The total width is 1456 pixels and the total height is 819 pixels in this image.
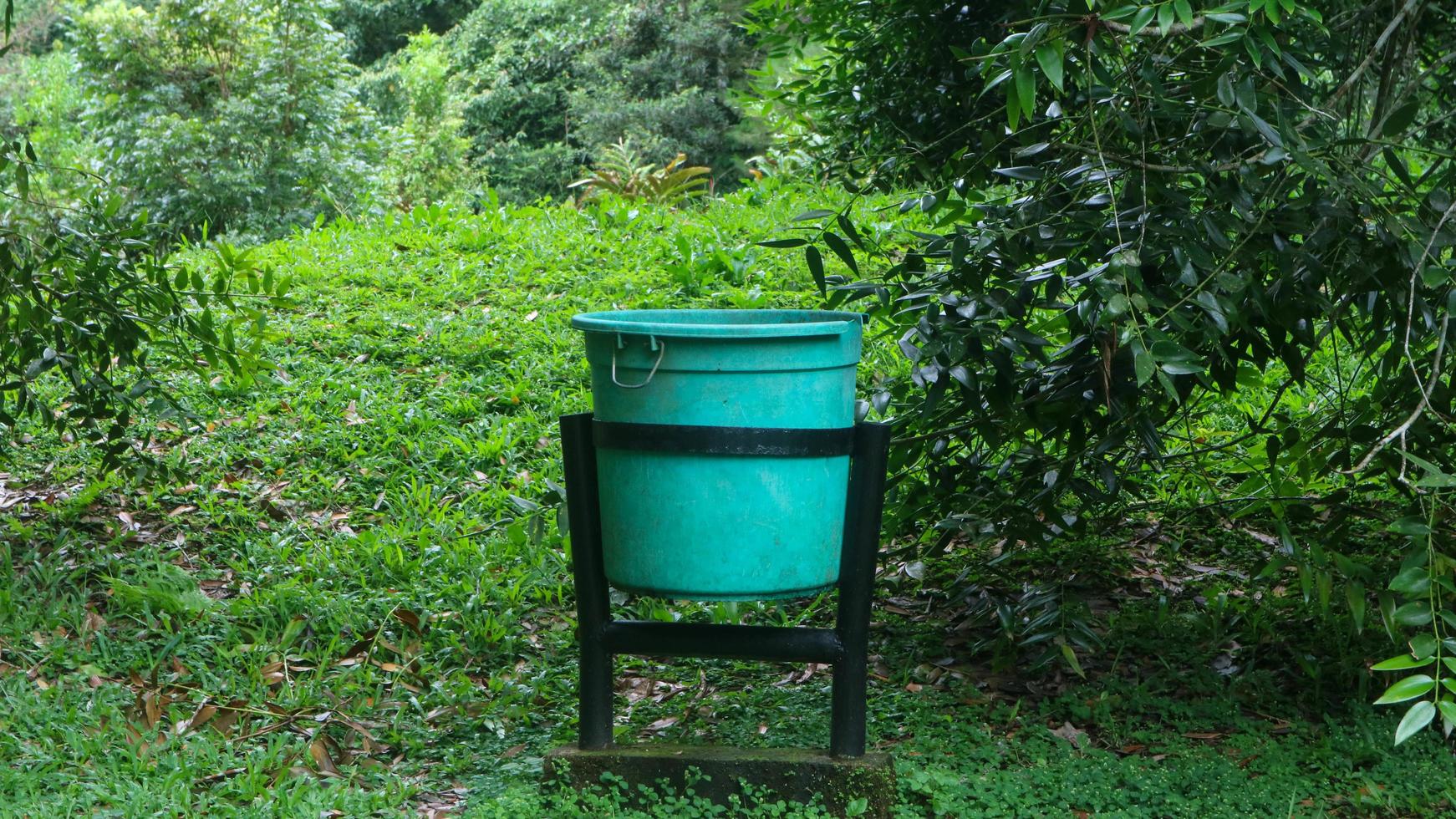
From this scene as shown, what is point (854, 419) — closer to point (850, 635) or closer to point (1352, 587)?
point (850, 635)

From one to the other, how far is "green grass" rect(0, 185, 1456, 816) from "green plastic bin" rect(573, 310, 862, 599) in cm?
52

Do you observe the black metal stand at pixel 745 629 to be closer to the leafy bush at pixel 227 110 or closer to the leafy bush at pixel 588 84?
the leafy bush at pixel 227 110

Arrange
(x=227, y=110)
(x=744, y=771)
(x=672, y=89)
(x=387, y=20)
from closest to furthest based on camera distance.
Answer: (x=744, y=771), (x=227, y=110), (x=672, y=89), (x=387, y=20)

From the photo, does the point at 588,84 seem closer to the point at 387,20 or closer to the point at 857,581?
the point at 387,20

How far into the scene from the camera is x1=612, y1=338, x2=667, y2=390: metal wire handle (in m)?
2.68

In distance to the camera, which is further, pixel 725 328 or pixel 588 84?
pixel 588 84

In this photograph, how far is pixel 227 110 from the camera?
1180cm

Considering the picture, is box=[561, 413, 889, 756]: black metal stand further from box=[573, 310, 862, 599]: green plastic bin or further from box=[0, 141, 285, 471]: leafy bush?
box=[0, 141, 285, 471]: leafy bush

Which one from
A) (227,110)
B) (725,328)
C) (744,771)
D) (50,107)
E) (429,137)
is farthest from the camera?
(50,107)

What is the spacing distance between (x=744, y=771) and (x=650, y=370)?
92 cm

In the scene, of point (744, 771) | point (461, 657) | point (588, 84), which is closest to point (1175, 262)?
point (744, 771)

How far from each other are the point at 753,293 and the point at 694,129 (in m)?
13.6

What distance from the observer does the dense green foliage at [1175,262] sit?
2.47 m

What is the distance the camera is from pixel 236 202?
11633 mm
